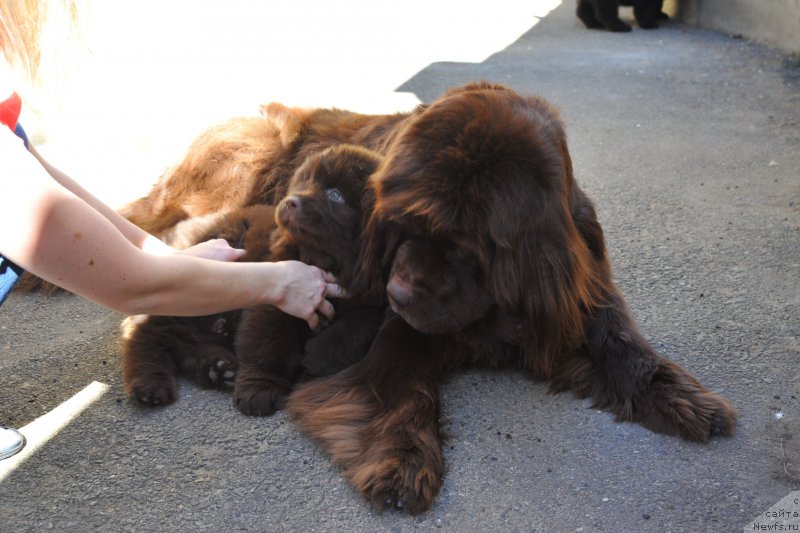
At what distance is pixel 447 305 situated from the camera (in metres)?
2.44

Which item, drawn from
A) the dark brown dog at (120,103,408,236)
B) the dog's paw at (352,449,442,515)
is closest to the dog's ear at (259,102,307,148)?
the dark brown dog at (120,103,408,236)

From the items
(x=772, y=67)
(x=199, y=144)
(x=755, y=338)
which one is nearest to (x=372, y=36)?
(x=772, y=67)

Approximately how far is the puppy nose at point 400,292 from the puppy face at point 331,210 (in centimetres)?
48

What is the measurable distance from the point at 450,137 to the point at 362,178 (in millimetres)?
665

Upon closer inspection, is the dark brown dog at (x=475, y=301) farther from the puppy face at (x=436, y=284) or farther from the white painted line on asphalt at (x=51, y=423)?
the white painted line on asphalt at (x=51, y=423)

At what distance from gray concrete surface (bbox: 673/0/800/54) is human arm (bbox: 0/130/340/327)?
6.95 meters

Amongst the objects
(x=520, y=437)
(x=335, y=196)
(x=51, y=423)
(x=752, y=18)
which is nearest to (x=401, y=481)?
(x=520, y=437)

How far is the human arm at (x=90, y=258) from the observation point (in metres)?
1.93

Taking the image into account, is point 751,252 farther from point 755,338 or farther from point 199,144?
point 199,144

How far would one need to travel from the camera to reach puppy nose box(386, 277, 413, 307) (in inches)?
95.3

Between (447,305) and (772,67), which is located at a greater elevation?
(447,305)

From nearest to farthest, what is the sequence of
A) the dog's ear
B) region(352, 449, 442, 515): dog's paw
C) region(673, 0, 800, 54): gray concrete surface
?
region(352, 449, 442, 515): dog's paw → the dog's ear → region(673, 0, 800, 54): gray concrete surface

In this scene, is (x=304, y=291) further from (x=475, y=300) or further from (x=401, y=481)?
(x=401, y=481)

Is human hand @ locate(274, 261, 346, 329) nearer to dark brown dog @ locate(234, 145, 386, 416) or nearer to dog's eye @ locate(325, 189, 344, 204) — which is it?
dark brown dog @ locate(234, 145, 386, 416)
